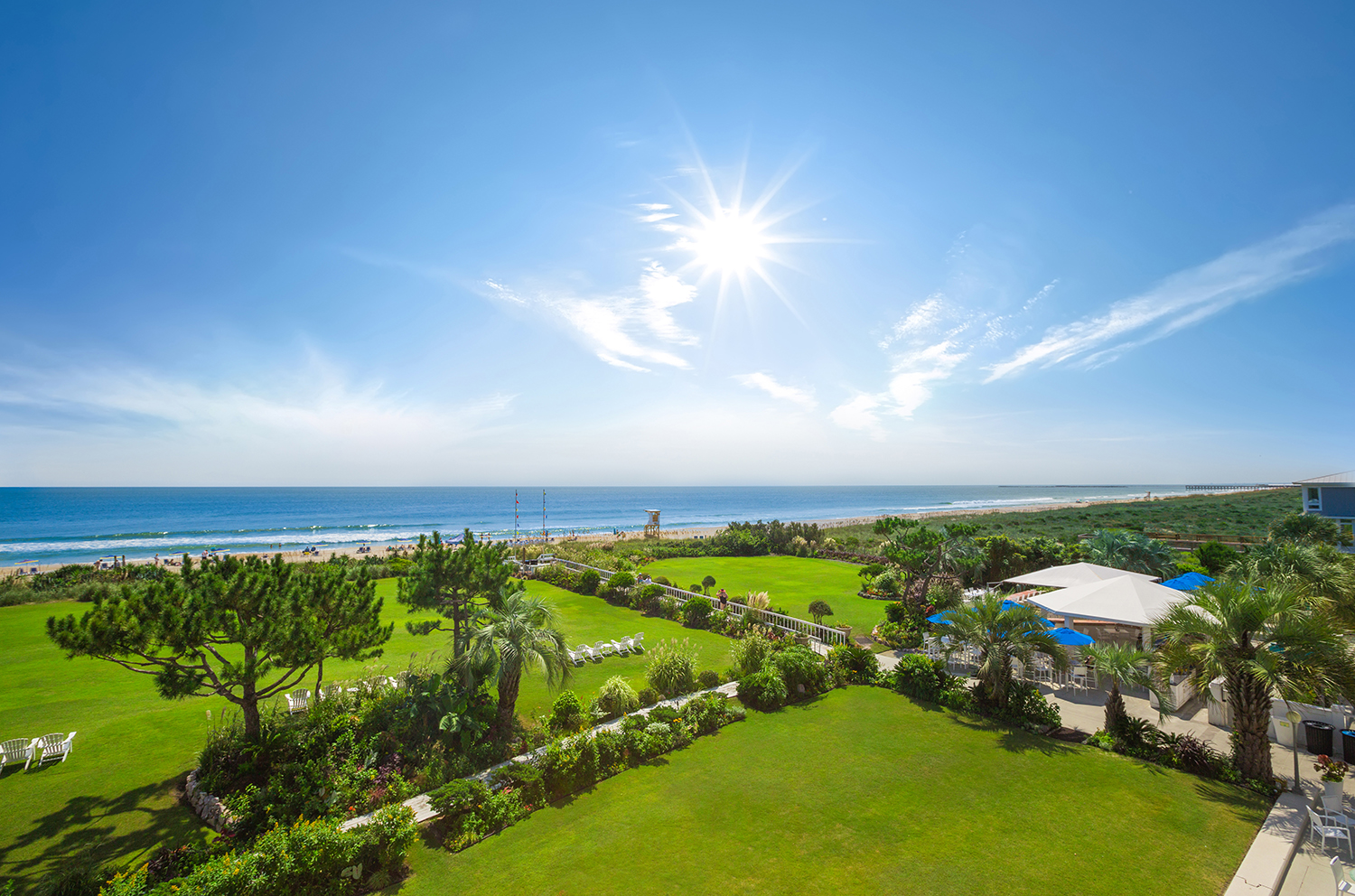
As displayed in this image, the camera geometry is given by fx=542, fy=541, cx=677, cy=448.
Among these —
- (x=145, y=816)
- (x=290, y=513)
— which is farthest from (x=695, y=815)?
(x=290, y=513)

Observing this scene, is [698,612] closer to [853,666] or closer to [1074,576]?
[853,666]

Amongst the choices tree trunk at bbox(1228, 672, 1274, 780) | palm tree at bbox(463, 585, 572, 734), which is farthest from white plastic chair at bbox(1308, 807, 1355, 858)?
palm tree at bbox(463, 585, 572, 734)

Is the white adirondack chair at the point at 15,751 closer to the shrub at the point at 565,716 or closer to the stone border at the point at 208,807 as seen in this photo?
the stone border at the point at 208,807

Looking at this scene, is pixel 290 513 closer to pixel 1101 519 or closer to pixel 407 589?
pixel 407 589

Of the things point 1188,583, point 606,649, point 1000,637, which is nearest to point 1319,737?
point 1000,637

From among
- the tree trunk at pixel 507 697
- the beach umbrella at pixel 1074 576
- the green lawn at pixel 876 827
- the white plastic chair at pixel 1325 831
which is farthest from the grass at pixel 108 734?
the white plastic chair at pixel 1325 831
